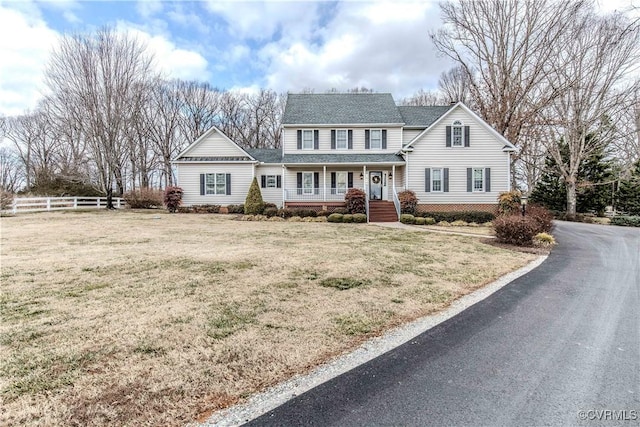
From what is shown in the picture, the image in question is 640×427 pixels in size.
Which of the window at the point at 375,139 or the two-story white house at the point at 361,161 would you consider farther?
the window at the point at 375,139

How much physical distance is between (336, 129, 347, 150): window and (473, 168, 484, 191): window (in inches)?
337

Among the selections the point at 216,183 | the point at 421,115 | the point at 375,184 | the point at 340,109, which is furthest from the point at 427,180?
the point at 216,183

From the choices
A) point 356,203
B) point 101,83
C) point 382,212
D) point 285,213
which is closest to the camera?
point 356,203

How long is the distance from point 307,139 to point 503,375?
20762mm

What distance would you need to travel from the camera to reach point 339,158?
70.0ft

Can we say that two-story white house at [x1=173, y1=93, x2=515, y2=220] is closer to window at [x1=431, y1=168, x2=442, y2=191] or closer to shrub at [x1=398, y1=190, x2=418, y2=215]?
window at [x1=431, y1=168, x2=442, y2=191]

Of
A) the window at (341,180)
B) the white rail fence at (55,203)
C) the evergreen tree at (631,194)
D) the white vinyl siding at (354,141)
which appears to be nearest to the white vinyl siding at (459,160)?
the white vinyl siding at (354,141)

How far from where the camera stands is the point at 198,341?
3684mm

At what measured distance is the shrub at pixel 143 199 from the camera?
25703 millimetres

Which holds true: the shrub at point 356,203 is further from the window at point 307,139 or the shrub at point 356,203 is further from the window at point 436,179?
the window at point 307,139

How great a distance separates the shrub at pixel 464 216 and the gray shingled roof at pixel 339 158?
4369mm

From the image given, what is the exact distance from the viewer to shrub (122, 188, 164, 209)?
84.3ft

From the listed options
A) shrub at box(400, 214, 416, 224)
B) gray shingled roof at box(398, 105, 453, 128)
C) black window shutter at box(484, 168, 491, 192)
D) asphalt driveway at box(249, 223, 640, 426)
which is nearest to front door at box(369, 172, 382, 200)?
gray shingled roof at box(398, 105, 453, 128)

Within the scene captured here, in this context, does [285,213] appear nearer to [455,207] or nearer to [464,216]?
[464,216]
